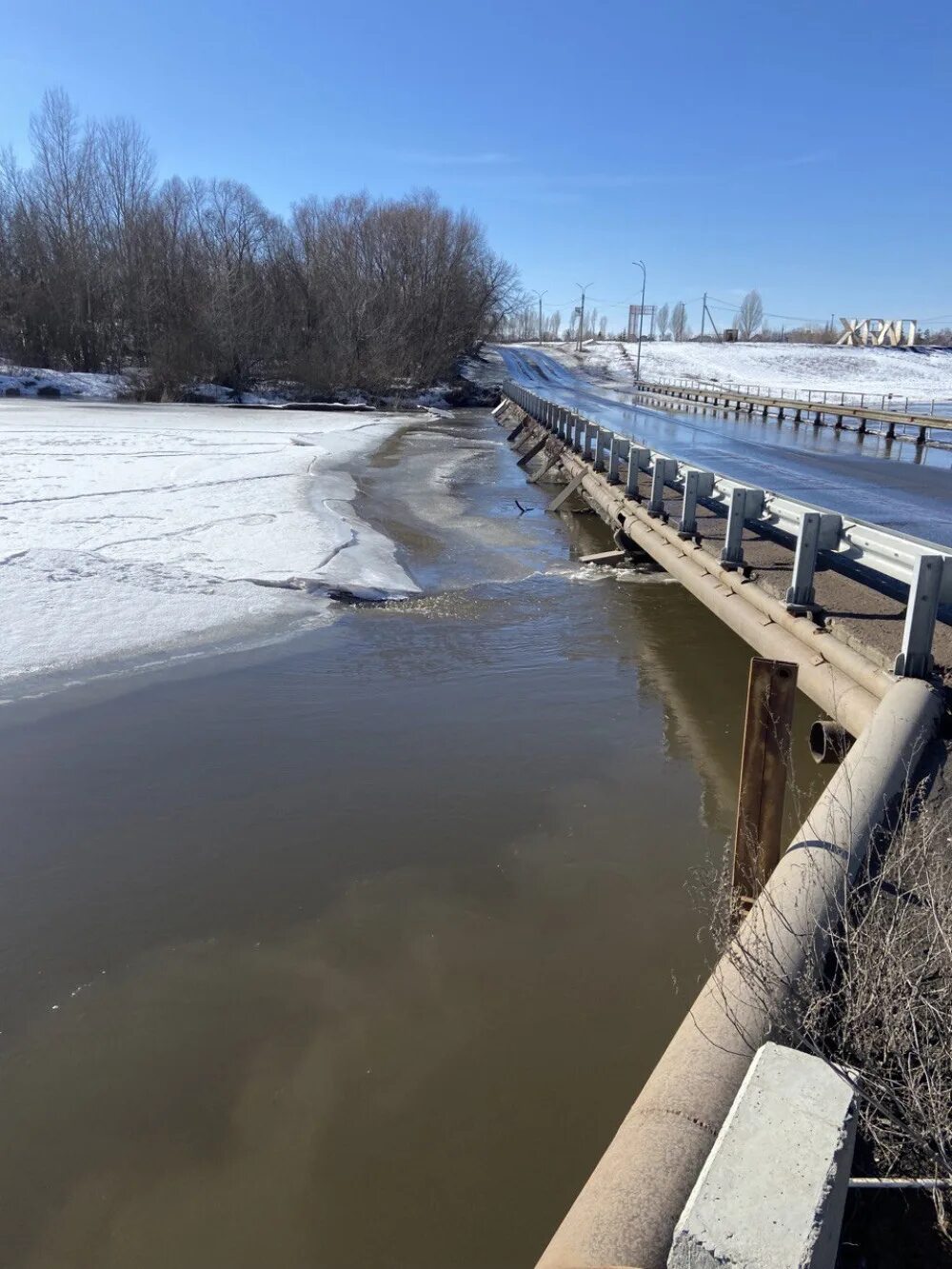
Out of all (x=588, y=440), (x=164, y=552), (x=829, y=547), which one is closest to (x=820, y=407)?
(x=588, y=440)

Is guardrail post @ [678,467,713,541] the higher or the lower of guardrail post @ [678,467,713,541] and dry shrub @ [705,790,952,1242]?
the higher

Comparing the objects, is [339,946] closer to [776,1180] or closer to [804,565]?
[776,1180]

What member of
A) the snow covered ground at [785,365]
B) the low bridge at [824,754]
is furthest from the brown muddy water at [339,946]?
the snow covered ground at [785,365]

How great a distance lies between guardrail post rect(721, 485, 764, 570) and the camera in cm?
915

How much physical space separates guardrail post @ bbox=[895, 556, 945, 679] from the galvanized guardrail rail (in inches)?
1041

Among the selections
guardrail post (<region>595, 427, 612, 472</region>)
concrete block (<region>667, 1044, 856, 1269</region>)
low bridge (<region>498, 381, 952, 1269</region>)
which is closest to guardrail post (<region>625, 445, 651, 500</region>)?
low bridge (<region>498, 381, 952, 1269</region>)

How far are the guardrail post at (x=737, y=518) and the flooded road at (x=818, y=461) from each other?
3.80 m

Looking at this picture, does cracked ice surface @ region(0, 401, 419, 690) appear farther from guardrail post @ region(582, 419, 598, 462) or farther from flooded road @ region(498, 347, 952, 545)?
flooded road @ region(498, 347, 952, 545)

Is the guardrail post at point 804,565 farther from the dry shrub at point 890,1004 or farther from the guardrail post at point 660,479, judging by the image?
the guardrail post at point 660,479

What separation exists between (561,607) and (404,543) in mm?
4000

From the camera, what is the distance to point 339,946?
188 inches

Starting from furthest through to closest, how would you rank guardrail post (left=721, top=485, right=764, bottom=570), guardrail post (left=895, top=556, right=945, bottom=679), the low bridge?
guardrail post (left=721, top=485, right=764, bottom=570), guardrail post (left=895, top=556, right=945, bottom=679), the low bridge

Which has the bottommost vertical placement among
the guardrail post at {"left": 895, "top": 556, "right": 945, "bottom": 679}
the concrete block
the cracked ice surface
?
the cracked ice surface

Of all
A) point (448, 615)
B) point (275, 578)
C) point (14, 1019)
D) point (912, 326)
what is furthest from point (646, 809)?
point (912, 326)
